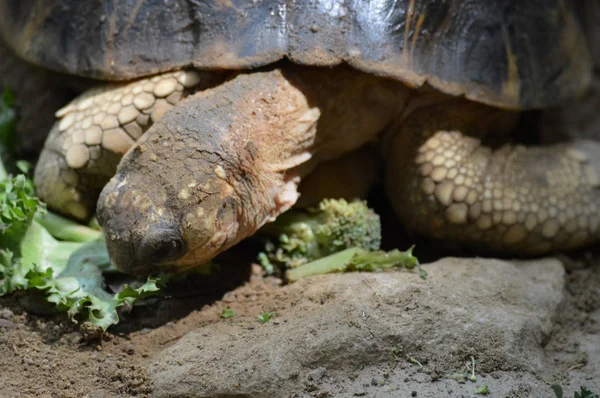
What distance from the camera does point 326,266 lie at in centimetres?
364

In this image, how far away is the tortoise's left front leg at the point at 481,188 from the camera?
3.87 meters

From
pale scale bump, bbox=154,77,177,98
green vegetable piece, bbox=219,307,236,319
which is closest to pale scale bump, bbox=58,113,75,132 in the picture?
pale scale bump, bbox=154,77,177,98

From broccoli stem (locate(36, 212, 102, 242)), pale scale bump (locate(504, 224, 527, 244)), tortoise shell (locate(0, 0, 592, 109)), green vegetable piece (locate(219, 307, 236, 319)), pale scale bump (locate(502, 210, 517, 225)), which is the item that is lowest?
green vegetable piece (locate(219, 307, 236, 319))

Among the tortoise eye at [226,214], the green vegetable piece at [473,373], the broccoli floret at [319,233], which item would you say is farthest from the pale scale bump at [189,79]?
the green vegetable piece at [473,373]

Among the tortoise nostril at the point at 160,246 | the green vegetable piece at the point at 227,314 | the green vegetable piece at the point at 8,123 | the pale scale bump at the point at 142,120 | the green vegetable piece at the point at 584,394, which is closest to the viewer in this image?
the green vegetable piece at the point at 584,394

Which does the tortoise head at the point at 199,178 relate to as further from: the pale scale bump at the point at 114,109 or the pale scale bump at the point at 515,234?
the pale scale bump at the point at 515,234

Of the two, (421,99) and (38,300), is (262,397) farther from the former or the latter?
(421,99)

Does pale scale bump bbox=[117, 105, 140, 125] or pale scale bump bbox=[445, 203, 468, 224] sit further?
pale scale bump bbox=[445, 203, 468, 224]

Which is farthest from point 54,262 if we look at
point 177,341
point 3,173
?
point 177,341

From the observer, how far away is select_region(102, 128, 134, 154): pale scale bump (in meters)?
3.68

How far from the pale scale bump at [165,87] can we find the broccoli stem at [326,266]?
1081 mm

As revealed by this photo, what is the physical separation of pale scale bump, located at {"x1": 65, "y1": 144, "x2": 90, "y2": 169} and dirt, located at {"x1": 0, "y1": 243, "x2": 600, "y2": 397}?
0.78 m

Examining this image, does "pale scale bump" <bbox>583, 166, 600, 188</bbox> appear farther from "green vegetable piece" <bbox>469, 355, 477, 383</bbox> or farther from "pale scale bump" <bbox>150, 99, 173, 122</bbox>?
"pale scale bump" <bbox>150, 99, 173, 122</bbox>

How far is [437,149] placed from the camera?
3891 millimetres
